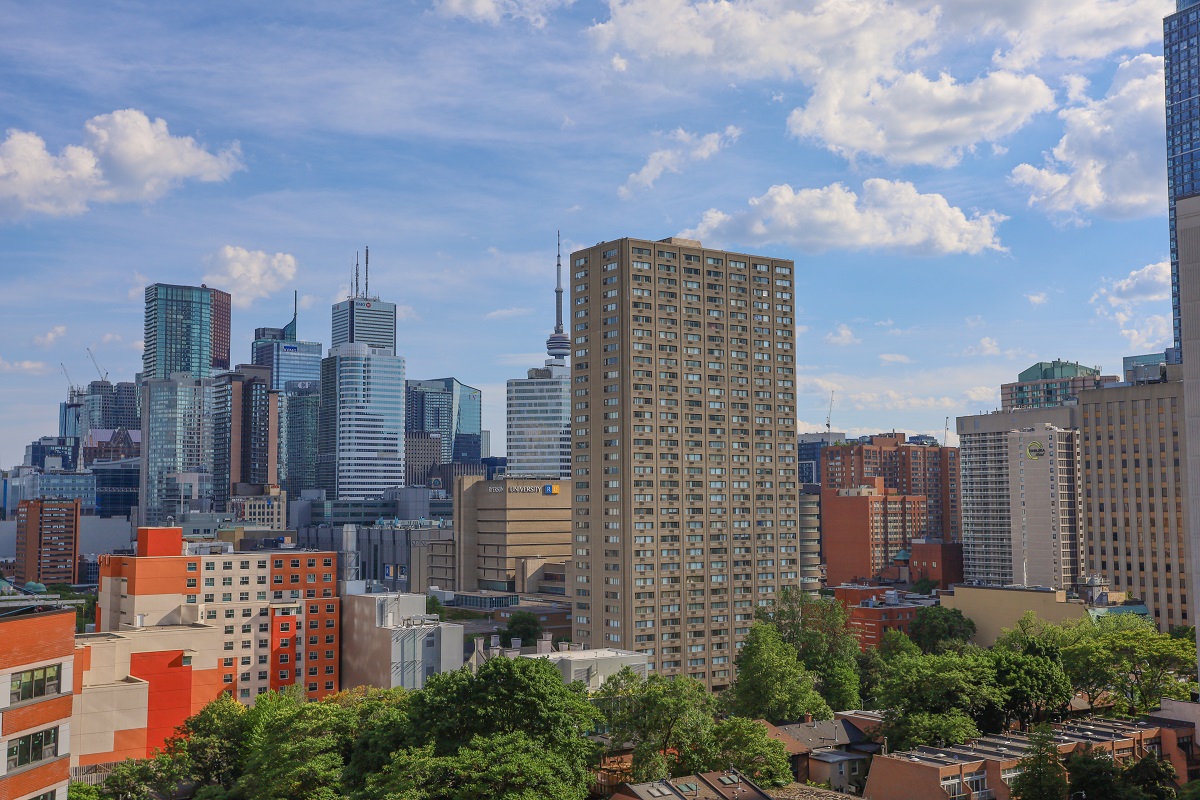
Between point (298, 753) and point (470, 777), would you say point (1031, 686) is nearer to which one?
point (470, 777)

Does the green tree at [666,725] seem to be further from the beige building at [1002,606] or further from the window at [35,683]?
the beige building at [1002,606]

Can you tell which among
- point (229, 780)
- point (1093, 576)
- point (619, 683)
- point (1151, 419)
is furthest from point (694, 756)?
point (1151, 419)

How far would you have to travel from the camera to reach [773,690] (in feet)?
350

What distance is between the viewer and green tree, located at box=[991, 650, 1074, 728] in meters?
94.7

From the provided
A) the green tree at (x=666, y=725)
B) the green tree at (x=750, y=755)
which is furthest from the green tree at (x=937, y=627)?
the green tree at (x=666, y=725)

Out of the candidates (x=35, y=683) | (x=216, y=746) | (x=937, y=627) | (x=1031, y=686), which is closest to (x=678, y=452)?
(x=937, y=627)

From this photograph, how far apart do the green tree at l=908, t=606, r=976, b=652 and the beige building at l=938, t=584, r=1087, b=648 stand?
2504 millimetres

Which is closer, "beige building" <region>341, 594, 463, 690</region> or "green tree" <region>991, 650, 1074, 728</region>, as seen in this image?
"green tree" <region>991, 650, 1074, 728</region>

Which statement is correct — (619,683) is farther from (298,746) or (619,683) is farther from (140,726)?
(140,726)

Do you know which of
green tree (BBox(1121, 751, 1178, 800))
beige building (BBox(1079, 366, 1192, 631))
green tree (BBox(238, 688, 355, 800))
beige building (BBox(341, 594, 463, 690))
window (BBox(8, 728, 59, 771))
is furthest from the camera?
beige building (BBox(1079, 366, 1192, 631))

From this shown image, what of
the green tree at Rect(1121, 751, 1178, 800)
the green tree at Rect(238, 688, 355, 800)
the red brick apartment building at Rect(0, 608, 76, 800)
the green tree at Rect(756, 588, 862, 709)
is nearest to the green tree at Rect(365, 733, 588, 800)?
the green tree at Rect(238, 688, 355, 800)

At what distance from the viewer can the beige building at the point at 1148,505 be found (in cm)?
18562

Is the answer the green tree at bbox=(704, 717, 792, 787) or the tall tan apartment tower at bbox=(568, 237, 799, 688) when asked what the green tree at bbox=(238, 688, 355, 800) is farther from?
the tall tan apartment tower at bbox=(568, 237, 799, 688)

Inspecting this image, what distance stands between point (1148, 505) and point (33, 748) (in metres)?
193
